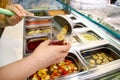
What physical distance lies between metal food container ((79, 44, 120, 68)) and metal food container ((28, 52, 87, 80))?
8 cm

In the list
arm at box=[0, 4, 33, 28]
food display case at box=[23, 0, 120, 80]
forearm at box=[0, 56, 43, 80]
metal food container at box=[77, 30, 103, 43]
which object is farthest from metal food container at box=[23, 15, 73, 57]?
forearm at box=[0, 56, 43, 80]

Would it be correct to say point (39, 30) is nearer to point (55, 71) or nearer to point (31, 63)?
point (55, 71)

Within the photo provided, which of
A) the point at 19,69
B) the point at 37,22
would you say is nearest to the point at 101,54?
the point at 37,22

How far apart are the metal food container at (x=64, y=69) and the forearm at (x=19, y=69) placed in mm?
386

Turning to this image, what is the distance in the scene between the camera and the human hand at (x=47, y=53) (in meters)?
0.73

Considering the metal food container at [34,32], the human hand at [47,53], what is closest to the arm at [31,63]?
the human hand at [47,53]

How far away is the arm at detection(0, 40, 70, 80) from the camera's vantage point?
71 cm

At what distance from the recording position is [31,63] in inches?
28.3

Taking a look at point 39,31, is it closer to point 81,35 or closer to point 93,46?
point 81,35

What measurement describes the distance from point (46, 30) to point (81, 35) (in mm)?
379

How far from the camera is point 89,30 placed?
1.62 metres

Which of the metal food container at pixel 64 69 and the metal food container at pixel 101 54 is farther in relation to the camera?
the metal food container at pixel 101 54

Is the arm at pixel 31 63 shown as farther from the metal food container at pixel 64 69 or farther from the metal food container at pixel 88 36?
the metal food container at pixel 88 36

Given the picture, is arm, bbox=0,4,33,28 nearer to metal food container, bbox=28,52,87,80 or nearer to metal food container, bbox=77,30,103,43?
metal food container, bbox=28,52,87,80
